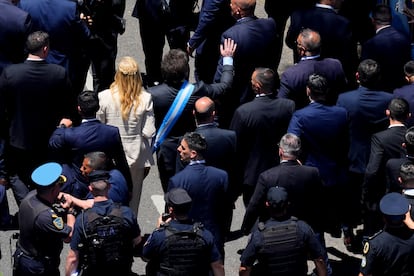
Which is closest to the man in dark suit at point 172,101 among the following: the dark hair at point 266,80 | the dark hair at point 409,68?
the dark hair at point 266,80

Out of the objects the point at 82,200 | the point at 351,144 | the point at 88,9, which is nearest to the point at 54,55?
the point at 88,9

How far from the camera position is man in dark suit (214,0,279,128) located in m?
11.3

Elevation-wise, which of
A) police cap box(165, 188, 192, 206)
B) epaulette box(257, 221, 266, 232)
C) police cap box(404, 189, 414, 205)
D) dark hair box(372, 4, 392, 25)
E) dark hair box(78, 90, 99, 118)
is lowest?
police cap box(404, 189, 414, 205)

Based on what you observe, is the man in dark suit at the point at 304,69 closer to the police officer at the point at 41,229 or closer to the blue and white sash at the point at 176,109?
the blue and white sash at the point at 176,109

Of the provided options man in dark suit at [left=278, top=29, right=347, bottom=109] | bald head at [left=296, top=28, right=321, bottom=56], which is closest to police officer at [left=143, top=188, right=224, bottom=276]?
man in dark suit at [left=278, top=29, right=347, bottom=109]

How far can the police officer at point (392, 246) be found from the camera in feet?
28.2

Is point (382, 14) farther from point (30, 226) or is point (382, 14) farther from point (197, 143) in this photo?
point (30, 226)

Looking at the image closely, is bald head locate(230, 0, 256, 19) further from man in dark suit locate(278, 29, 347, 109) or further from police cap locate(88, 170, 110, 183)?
police cap locate(88, 170, 110, 183)

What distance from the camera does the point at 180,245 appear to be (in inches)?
333

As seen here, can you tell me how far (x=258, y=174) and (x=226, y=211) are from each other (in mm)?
1009

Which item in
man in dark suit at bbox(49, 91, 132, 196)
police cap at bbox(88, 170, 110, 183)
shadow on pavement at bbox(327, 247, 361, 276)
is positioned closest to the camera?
police cap at bbox(88, 170, 110, 183)

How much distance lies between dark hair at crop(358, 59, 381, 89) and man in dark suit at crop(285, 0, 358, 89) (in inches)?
46.8

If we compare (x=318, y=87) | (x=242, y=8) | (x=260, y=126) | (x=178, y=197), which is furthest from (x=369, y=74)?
(x=178, y=197)

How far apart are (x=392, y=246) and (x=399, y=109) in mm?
1928
